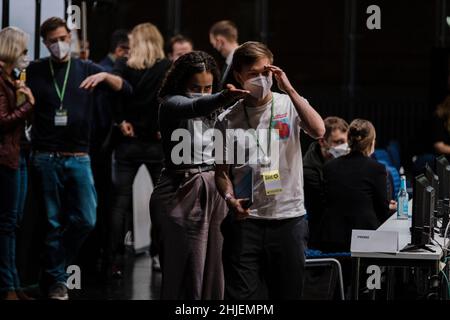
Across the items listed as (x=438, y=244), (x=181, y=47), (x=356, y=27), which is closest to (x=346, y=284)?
(x=438, y=244)

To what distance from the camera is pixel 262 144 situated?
433cm

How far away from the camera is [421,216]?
16.4 feet

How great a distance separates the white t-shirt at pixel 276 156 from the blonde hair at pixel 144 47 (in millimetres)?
2914

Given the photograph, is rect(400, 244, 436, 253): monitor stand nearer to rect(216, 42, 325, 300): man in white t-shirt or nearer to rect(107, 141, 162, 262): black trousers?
rect(216, 42, 325, 300): man in white t-shirt

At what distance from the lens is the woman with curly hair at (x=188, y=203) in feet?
15.1

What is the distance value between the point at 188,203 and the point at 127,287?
8.30ft

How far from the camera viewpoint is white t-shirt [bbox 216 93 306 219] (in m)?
4.30

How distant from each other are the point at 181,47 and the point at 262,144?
12.9 feet

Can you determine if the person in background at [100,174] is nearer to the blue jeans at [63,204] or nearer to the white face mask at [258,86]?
the blue jeans at [63,204]

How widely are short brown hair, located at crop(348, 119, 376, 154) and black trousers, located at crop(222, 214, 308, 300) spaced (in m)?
1.47

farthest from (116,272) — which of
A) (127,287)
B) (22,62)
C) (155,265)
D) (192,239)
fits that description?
(192,239)

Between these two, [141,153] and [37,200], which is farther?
[141,153]

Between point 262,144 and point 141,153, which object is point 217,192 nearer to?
point 262,144

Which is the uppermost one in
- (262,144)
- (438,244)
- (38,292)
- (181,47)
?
(181,47)
